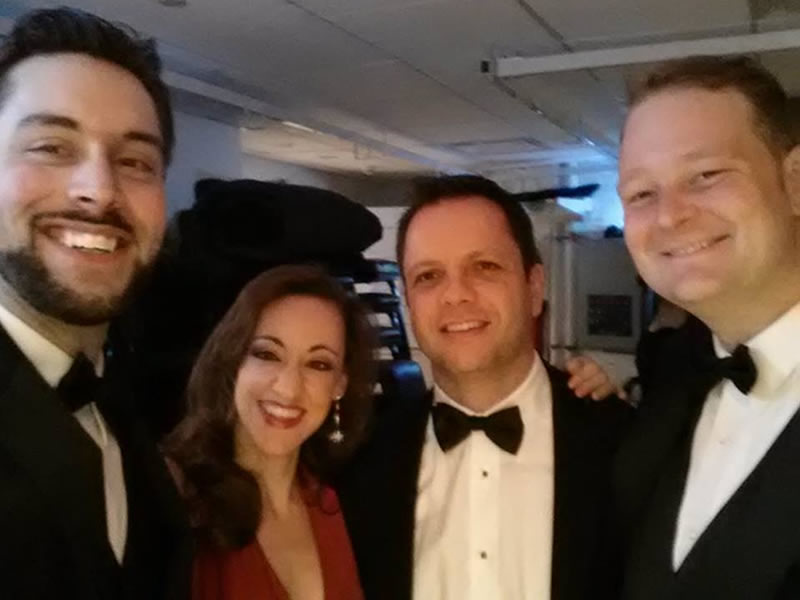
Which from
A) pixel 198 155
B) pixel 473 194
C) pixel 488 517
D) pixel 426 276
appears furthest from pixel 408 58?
A: pixel 488 517

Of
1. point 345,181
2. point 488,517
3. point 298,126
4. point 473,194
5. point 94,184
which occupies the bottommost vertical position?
point 488,517

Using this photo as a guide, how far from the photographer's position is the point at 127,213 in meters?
1.36

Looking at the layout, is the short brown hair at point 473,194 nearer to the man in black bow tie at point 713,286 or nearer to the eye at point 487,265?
the eye at point 487,265

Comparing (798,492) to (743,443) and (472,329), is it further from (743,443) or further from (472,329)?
(472,329)

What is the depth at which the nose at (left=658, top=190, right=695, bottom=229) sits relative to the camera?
142 cm

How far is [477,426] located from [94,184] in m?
0.91

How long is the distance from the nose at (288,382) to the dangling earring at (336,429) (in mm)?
166

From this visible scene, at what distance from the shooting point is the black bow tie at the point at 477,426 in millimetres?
1840

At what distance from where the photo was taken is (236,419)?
6.38 ft

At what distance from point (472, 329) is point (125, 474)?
2.52 feet

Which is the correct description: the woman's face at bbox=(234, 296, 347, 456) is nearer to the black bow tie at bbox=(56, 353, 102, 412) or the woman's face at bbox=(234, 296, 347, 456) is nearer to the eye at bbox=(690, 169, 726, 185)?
the black bow tie at bbox=(56, 353, 102, 412)

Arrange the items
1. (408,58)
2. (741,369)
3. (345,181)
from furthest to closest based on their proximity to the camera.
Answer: (345,181) < (408,58) < (741,369)

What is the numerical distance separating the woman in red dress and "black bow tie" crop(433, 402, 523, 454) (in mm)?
239

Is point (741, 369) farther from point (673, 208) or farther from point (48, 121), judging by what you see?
point (48, 121)
